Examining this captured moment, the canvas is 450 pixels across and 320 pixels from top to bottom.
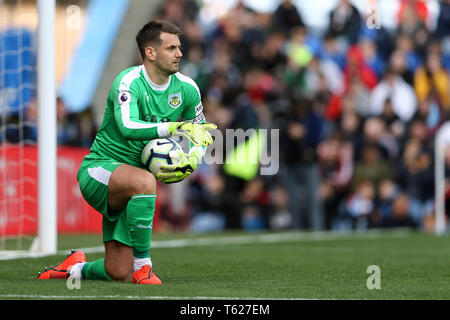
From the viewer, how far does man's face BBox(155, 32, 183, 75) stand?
7199 millimetres

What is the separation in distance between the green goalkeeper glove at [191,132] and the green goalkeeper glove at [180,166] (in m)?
0.08

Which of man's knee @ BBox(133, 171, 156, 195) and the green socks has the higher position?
man's knee @ BBox(133, 171, 156, 195)

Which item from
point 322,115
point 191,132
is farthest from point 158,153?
point 322,115

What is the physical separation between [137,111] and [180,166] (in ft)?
1.72

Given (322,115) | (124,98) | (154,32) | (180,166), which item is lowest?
(180,166)

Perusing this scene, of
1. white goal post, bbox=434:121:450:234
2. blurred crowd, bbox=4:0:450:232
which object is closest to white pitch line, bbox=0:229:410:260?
white goal post, bbox=434:121:450:234

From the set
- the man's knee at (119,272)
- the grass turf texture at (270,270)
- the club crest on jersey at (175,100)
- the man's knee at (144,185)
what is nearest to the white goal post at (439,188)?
the grass turf texture at (270,270)

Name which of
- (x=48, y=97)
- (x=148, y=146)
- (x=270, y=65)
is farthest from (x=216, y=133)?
(x=270, y=65)

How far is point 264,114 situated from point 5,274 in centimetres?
944

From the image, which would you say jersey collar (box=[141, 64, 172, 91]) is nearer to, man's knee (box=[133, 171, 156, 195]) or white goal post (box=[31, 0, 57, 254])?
man's knee (box=[133, 171, 156, 195])

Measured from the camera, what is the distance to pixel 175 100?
24.4ft

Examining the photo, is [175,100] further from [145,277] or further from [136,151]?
[145,277]

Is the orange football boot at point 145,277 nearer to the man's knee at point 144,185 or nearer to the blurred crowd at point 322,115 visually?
the man's knee at point 144,185

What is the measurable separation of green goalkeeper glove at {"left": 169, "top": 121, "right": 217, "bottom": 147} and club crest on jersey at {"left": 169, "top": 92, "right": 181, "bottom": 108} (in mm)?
549
